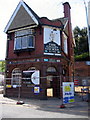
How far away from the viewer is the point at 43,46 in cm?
1622

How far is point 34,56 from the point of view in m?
16.2

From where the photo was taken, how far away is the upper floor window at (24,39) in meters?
16.9

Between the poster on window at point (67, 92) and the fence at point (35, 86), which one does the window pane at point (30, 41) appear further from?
the poster on window at point (67, 92)

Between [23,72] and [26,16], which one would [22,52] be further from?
[26,16]

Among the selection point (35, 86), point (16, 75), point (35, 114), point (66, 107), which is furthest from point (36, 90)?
point (35, 114)

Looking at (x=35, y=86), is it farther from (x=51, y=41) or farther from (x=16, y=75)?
(x=51, y=41)

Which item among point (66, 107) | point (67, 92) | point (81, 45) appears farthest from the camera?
point (81, 45)

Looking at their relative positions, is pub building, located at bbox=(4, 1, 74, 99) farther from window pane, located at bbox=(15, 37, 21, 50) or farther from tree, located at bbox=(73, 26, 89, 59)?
tree, located at bbox=(73, 26, 89, 59)

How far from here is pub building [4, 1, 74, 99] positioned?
15.7m

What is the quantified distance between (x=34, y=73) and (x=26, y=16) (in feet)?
24.9

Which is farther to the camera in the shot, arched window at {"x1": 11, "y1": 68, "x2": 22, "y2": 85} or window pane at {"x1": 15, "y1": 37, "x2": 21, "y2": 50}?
window pane at {"x1": 15, "y1": 37, "x2": 21, "y2": 50}

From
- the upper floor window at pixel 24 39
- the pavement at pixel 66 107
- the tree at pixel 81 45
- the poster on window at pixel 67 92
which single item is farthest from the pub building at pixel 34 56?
the tree at pixel 81 45

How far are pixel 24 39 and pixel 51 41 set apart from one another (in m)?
3.44

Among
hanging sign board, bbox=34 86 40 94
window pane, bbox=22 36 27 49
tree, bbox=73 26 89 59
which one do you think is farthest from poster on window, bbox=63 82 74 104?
tree, bbox=73 26 89 59
